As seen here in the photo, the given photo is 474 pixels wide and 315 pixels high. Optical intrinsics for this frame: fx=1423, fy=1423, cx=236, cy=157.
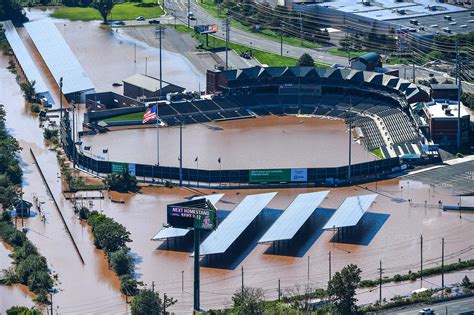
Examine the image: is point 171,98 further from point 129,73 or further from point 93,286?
point 93,286

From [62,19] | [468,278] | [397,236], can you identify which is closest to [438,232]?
[397,236]

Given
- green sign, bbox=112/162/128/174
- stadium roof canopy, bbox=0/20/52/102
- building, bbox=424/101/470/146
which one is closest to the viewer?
green sign, bbox=112/162/128/174

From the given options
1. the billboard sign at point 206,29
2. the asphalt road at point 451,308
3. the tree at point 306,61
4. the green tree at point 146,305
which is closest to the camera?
the green tree at point 146,305

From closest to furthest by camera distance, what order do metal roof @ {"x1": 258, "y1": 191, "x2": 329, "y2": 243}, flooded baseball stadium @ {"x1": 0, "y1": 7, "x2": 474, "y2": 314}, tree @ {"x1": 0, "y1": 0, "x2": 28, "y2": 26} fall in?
flooded baseball stadium @ {"x1": 0, "y1": 7, "x2": 474, "y2": 314} < metal roof @ {"x1": 258, "y1": 191, "x2": 329, "y2": 243} < tree @ {"x1": 0, "y1": 0, "x2": 28, "y2": 26}

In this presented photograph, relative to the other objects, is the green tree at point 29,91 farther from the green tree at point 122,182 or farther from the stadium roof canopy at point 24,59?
the green tree at point 122,182

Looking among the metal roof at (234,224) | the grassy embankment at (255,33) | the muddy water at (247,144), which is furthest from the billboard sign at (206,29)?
the metal roof at (234,224)

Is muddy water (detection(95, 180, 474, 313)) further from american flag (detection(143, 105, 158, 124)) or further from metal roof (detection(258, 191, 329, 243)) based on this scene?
american flag (detection(143, 105, 158, 124))

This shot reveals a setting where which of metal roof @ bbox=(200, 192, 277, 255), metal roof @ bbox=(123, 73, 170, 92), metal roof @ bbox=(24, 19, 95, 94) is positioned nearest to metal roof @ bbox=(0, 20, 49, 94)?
metal roof @ bbox=(24, 19, 95, 94)
